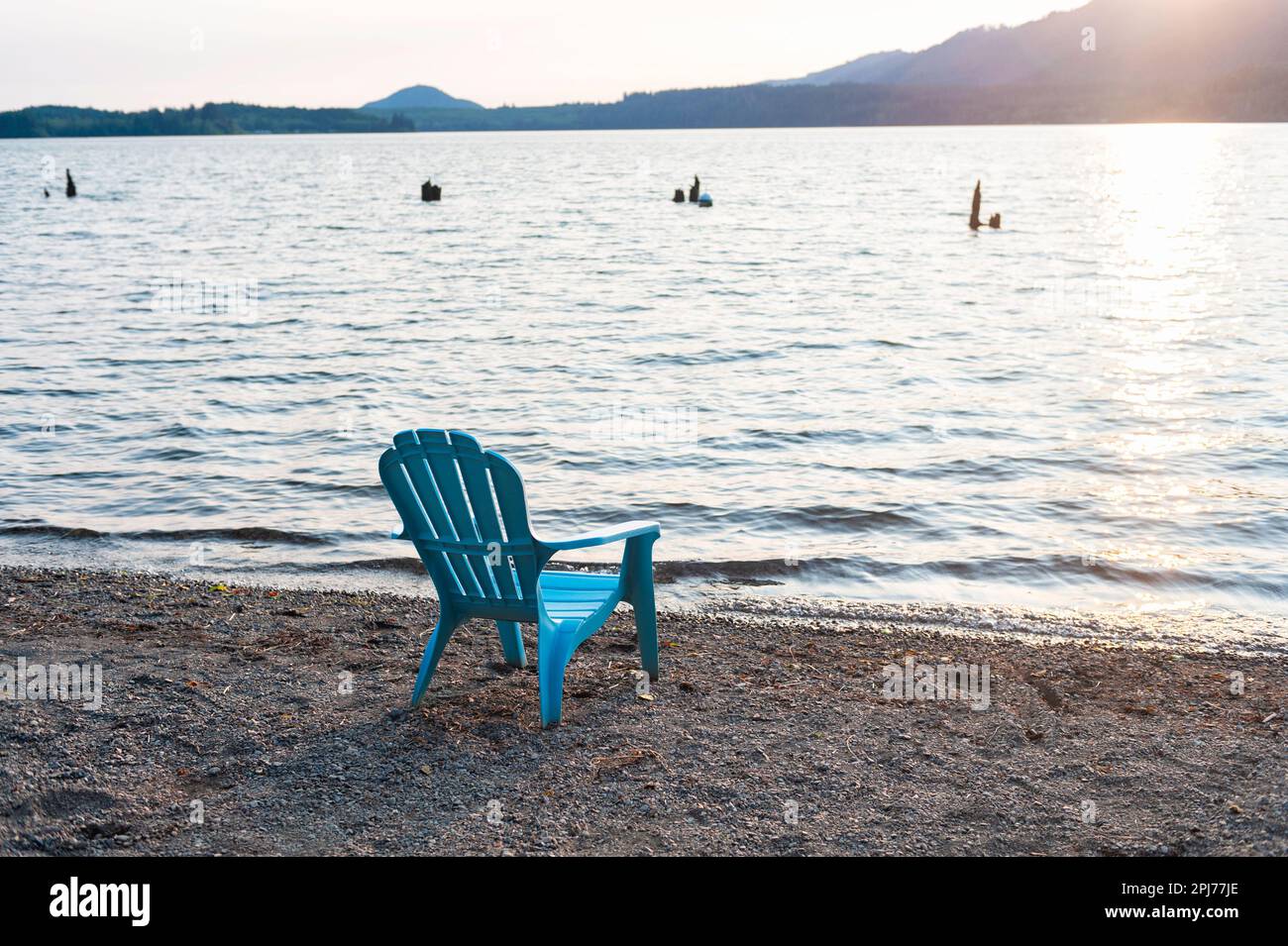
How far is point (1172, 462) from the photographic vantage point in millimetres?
10266

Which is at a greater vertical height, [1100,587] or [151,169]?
[151,169]

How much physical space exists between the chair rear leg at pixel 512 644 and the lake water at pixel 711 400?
2253mm

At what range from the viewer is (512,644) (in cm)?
537

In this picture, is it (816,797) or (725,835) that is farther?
(816,797)

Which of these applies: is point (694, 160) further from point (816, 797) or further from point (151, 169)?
point (816, 797)

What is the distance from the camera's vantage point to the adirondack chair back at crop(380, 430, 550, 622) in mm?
4504

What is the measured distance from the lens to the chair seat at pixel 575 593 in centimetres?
484
